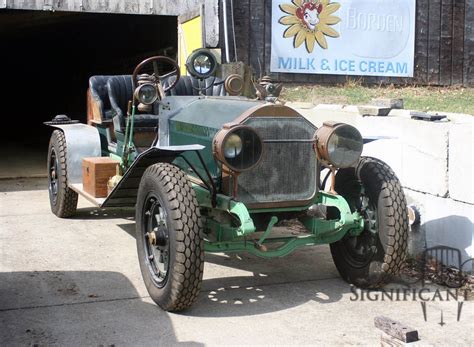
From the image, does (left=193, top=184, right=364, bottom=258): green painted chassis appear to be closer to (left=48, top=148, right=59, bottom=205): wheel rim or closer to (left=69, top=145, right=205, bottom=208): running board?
(left=69, top=145, right=205, bottom=208): running board

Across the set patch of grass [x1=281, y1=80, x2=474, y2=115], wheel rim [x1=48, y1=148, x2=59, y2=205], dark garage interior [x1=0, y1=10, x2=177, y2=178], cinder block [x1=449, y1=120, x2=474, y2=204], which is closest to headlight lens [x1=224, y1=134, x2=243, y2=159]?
cinder block [x1=449, y1=120, x2=474, y2=204]

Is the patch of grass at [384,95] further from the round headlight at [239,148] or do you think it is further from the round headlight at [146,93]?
the round headlight at [239,148]

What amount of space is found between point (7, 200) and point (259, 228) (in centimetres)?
443

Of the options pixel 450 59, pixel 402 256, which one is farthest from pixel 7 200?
pixel 450 59

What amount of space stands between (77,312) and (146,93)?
6.46 feet

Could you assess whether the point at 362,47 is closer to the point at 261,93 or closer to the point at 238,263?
the point at 261,93

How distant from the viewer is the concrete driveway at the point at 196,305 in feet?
12.5

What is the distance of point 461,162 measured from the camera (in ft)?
16.3

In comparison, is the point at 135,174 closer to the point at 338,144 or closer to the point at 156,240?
the point at 156,240

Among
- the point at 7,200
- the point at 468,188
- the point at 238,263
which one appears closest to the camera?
the point at 468,188

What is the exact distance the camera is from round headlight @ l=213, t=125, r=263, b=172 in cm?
419

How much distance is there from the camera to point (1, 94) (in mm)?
24141

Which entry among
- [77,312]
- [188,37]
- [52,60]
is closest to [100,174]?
[77,312]

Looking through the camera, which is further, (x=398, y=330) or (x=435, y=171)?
(x=435, y=171)
